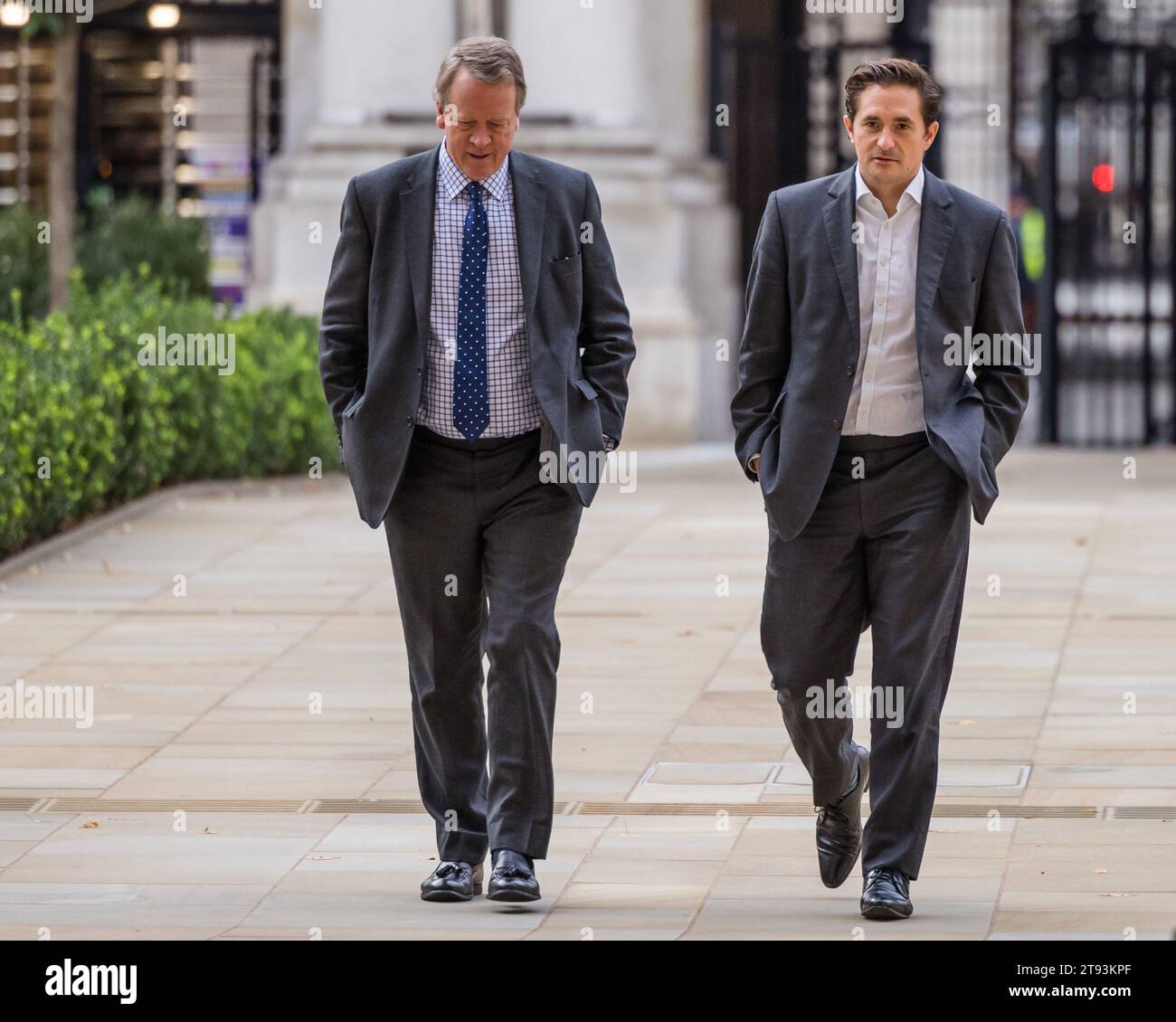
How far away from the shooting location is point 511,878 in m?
5.76

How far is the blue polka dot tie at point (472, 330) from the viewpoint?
5.78 meters

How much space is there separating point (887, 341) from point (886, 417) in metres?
0.17

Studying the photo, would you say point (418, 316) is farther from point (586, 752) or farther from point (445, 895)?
point (586, 752)

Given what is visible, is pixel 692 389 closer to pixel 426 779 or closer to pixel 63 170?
pixel 63 170


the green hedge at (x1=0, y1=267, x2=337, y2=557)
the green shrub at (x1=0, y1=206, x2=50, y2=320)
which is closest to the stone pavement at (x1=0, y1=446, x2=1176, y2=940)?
the green hedge at (x1=0, y1=267, x2=337, y2=557)

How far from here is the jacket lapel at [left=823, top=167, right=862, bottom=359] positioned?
5.63 metres

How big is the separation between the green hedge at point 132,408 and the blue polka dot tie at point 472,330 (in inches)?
247

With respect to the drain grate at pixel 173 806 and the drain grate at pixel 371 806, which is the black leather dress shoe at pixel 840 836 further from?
the drain grate at pixel 173 806

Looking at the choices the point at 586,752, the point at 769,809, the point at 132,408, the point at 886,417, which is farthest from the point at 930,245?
the point at 132,408

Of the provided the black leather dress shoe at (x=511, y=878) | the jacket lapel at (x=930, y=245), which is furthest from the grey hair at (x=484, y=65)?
the black leather dress shoe at (x=511, y=878)

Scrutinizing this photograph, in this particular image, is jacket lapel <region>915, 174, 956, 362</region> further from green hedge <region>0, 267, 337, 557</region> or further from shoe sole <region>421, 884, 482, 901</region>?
green hedge <region>0, 267, 337, 557</region>

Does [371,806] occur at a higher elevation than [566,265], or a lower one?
lower
